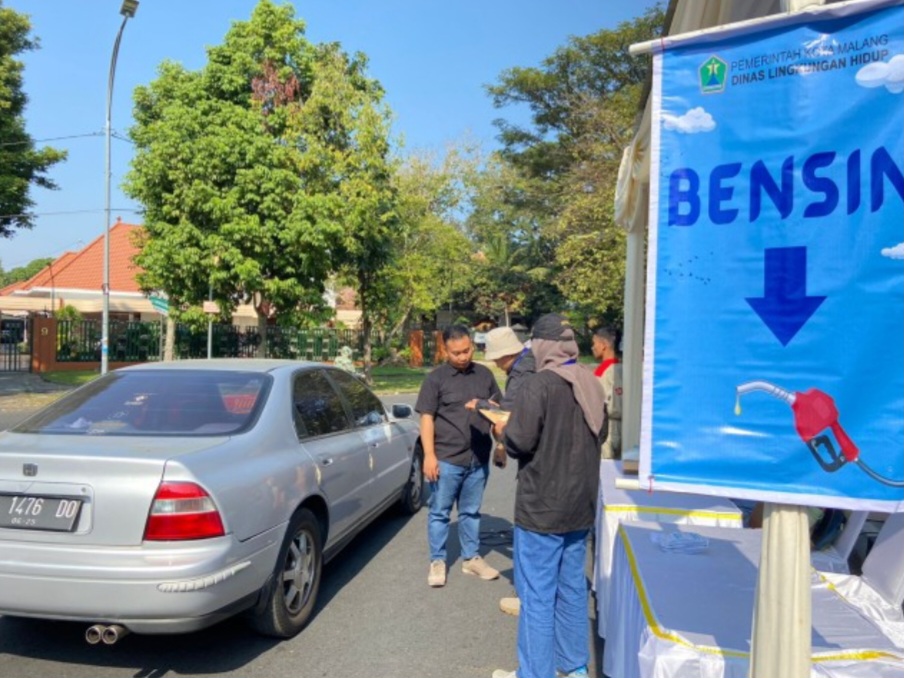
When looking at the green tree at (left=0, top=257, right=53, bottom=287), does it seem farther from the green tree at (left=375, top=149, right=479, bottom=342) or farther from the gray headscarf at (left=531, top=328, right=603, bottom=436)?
the gray headscarf at (left=531, top=328, right=603, bottom=436)

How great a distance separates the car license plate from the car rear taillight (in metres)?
0.38

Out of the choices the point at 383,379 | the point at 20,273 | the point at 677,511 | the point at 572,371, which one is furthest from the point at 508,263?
the point at 20,273

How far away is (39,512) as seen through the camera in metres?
3.31

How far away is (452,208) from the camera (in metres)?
33.3

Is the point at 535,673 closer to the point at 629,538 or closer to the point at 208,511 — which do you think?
the point at 629,538

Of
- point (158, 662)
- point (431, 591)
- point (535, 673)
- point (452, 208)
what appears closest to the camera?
point (535, 673)

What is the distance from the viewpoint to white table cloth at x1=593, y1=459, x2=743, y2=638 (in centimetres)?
393

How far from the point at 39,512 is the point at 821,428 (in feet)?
10.7

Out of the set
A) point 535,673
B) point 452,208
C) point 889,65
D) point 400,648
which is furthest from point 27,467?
point 452,208

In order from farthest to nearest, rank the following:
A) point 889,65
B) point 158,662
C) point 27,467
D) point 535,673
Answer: point 158,662, point 27,467, point 535,673, point 889,65

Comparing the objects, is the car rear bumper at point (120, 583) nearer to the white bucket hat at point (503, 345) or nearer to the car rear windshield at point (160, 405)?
the car rear windshield at point (160, 405)

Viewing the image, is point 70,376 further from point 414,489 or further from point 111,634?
point 111,634

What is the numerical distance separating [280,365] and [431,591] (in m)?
1.81

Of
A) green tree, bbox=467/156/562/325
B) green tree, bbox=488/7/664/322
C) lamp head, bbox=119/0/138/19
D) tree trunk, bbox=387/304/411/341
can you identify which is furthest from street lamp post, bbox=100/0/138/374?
green tree, bbox=467/156/562/325
